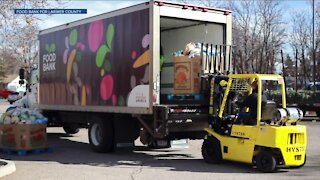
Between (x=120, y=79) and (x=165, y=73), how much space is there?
1.35m

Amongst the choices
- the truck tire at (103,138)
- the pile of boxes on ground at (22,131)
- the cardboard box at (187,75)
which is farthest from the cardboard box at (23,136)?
the cardboard box at (187,75)

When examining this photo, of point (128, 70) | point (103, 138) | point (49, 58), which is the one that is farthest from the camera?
point (49, 58)

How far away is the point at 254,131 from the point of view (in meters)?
10.6

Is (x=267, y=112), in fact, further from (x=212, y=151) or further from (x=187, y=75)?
(x=187, y=75)

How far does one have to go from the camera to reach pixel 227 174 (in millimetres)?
10352

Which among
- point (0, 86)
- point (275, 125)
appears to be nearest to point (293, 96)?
Answer: point (275, 125)

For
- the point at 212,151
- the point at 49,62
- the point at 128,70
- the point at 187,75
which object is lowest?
the point at 212,151

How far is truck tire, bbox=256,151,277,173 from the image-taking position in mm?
10375

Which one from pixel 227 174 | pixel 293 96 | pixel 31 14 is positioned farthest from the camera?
pixel 293 96

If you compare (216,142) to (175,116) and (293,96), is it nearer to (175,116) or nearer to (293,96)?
(175,116)

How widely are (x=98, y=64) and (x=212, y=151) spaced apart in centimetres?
437

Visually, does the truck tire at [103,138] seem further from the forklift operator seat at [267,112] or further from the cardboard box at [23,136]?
the forklift operator seat at [267,112]

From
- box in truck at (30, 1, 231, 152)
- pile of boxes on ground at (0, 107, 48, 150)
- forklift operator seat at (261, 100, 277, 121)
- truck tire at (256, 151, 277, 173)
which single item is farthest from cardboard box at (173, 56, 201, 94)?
pile of boxes on ground at (0, 107, 48, 150)

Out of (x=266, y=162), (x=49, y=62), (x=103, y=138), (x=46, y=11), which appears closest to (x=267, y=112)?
(x=266, y=162)
